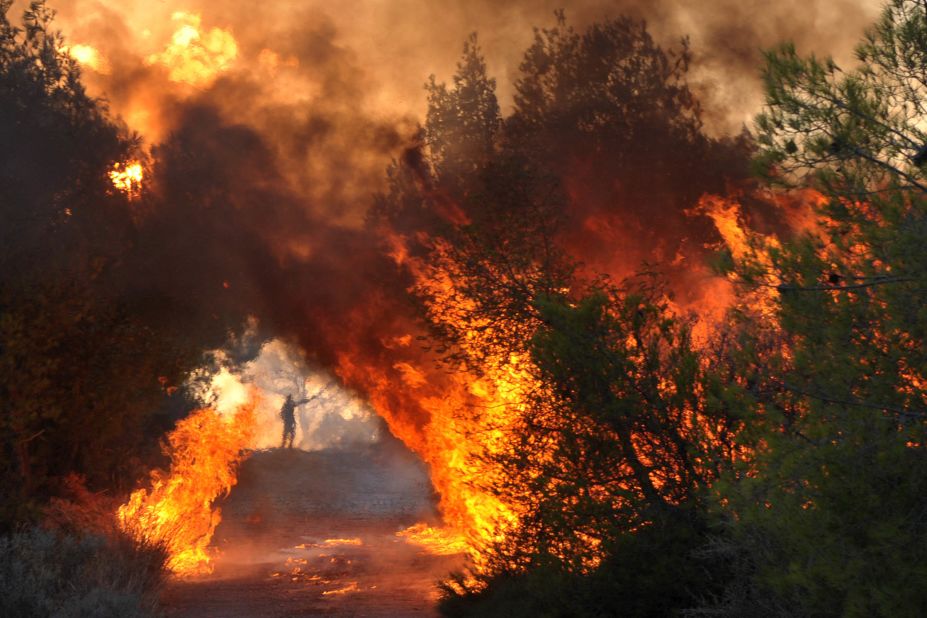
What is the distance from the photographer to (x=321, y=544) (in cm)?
3066

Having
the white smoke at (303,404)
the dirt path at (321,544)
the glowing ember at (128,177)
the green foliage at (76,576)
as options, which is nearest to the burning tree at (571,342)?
the dirt path at (321,544)

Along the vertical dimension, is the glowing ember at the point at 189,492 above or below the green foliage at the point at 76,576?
above

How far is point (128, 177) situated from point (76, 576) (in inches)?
445

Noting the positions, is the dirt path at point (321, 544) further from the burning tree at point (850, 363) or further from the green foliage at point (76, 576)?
the burning tree at point (850, 363)

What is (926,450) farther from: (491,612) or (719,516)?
(491,612)

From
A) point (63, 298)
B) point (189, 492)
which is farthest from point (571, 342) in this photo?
point (189, 492)

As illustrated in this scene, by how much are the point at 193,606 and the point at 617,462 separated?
415 inches

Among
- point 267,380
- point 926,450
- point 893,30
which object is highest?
point 267,380

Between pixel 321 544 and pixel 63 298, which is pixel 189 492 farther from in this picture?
pixel 321 544

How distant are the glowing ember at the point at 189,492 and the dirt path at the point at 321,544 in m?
0.98

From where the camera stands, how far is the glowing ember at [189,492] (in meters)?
19.0

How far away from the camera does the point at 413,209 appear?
26469 mm

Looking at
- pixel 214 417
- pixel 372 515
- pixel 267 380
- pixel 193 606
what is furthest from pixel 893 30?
pixel 267 380

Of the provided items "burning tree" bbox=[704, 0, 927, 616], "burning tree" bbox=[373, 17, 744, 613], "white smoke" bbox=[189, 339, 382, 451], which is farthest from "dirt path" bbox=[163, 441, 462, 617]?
"white smoke" bbox=[189, 339, 382, 451]
